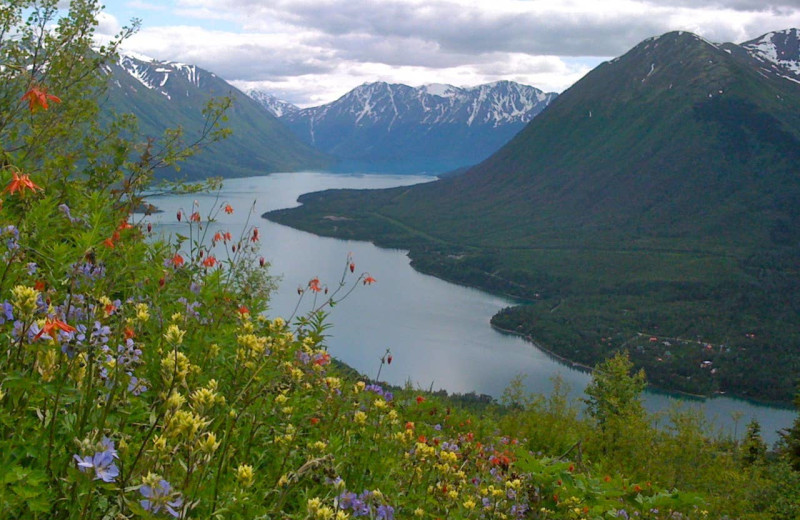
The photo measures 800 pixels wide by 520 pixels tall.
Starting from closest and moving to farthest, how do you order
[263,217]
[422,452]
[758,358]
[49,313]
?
[49,313] < [422,452] < [758,358] < [263,217]

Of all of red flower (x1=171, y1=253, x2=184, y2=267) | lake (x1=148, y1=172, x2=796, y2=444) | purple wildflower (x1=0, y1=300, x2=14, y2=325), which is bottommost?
lake (x1=148, y1=172, x2=796, y2=444)

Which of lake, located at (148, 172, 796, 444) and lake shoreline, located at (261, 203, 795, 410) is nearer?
lake, located at (148, 172, 796, 444)

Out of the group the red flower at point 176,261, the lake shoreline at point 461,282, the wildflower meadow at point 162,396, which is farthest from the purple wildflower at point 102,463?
the lake shoreline at point 461,282

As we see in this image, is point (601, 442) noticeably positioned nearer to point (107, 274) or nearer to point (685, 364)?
point (107, 274)

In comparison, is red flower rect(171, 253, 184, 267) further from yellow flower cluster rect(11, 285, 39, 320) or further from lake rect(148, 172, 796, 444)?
lake rect(148, 172, 796, 444)

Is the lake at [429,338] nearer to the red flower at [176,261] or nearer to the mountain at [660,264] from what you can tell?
the mountain at [660,264]

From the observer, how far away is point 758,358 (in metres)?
95.2

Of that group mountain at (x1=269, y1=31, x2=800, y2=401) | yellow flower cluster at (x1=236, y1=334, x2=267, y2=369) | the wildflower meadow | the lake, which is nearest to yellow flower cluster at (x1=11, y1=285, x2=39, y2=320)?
the wildflower meadow

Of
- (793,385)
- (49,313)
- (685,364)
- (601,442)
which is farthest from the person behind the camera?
(685,364)

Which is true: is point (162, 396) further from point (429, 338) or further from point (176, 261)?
point (429, 338)

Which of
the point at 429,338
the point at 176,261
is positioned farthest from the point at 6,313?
the point at 429,338

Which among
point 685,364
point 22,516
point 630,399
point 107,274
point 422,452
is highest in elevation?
point 107,274

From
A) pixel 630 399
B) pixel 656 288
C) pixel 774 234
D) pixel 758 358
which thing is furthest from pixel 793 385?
pixel 774 234

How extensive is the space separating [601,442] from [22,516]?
669 inches
